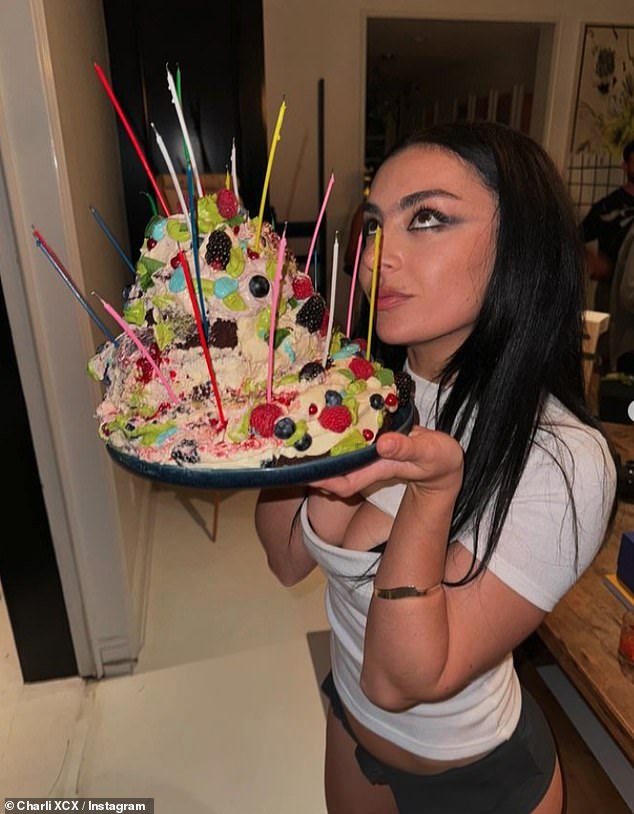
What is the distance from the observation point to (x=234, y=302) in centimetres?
71

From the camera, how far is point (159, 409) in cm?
71

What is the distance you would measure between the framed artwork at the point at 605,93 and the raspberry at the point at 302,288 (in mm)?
3999

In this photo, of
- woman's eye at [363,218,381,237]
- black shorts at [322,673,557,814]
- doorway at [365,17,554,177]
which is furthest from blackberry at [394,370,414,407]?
doorway at [365,17,554,177]

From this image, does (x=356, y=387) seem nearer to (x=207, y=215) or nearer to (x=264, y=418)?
(x=264, y=418)

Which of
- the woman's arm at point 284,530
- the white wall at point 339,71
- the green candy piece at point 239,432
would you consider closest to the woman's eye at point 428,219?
the green candy piece at point 239,432

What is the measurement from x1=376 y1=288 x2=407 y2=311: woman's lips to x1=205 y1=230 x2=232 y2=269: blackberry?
0.22 metres

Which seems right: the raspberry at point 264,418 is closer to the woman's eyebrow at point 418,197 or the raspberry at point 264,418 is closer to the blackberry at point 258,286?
the blackberry at point 258,286

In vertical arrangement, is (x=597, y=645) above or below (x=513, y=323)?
below

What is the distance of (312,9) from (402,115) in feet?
13.6

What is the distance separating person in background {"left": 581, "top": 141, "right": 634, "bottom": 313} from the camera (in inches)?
129

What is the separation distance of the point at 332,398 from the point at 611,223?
3455 mm

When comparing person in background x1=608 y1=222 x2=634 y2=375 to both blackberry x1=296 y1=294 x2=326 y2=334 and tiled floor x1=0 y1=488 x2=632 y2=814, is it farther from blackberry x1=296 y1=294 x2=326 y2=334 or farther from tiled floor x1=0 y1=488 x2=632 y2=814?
blackberry x1=296 y1=294 x2=326 y2=334

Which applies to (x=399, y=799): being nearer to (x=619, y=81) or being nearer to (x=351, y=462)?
(x=351, y=462)

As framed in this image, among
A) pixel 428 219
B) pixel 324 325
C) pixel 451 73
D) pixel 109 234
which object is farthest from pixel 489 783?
pixel 451 73
